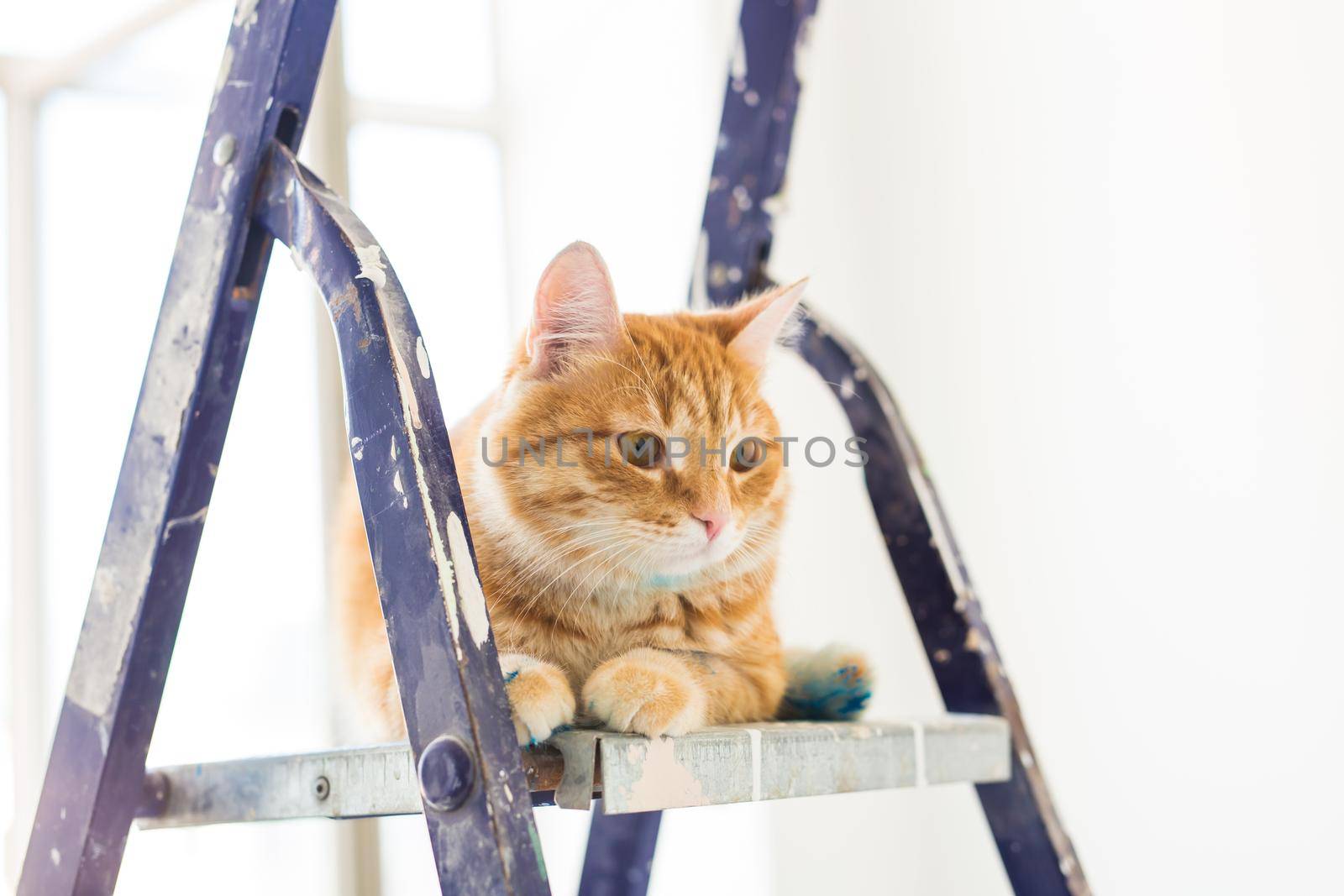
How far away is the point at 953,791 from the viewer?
192cm

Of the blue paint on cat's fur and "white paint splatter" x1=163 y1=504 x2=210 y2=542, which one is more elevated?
"white paint splatter" x1=163 y1=504 x2=210 y2=542

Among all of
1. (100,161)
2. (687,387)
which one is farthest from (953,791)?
(100,161)

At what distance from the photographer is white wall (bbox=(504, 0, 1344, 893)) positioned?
132 centimetres

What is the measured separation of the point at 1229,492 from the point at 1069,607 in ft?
1.10

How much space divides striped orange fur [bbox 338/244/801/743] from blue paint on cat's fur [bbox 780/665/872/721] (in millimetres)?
50

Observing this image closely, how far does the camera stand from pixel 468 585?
2.19 ft

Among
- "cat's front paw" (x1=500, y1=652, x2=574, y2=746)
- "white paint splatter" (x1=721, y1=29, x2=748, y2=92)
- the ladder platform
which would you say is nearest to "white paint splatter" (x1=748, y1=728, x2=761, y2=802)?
the ladder platform

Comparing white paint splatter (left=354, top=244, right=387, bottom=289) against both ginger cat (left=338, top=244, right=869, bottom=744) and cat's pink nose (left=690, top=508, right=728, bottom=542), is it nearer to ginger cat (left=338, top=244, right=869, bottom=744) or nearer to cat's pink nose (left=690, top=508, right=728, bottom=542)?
ginger cat (left=338, top=244, right=869, bottom=744)

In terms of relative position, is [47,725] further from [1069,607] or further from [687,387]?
[1069,607]

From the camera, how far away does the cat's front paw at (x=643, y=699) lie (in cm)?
74

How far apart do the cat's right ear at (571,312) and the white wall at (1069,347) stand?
32.5 inches

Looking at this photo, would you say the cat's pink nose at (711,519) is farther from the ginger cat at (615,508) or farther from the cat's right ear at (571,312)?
the cat's right ear at (571,312)

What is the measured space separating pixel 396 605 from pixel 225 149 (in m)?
0.39

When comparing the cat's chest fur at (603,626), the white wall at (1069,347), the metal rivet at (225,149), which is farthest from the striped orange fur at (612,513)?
the white wall at (1069,347)
